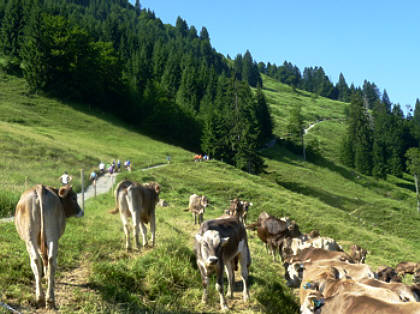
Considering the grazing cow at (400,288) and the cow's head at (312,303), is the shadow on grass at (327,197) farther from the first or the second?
the cow's head at (312,303)

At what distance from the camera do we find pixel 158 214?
20.4 meters

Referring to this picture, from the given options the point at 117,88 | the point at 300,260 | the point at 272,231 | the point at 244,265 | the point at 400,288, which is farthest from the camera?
the point at 117,88

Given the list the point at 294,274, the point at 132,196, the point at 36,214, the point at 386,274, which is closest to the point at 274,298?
the point at 294,274

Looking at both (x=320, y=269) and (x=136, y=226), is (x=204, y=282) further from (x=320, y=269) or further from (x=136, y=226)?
(x=136, y=226)

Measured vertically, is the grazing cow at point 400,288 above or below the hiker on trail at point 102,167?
above

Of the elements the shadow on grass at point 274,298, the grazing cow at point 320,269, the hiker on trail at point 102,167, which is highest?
the grazing cow at point 320,269

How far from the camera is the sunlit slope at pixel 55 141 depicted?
29597mm

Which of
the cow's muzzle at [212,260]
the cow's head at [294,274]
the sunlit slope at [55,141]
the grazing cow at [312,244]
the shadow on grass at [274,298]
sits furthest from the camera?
the sunlit slope at [55,141]

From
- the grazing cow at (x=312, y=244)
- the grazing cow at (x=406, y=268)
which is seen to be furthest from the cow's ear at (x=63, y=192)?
the grazing cow at (x=406, y=268)

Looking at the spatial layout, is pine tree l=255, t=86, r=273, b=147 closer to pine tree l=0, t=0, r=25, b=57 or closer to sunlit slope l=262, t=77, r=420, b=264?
sunlit slope l=262, t=77, r=420, b=264

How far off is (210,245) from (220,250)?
26 centimetres

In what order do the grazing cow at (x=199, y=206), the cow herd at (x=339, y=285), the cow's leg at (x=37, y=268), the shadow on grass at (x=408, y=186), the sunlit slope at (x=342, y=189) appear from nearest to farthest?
the cow herd at (x=339, y=285), the cow's leg at (x=37, y=268), the grazing cow at (x=199, y=206), the sunlit slope at (x=342, y=189), the shadow on grass at (x=408, y=186)

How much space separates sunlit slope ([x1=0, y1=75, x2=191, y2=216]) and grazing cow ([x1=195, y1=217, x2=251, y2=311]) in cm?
1015

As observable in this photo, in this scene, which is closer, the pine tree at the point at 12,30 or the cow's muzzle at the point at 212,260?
the cow's muzzle at the point at 212,260
